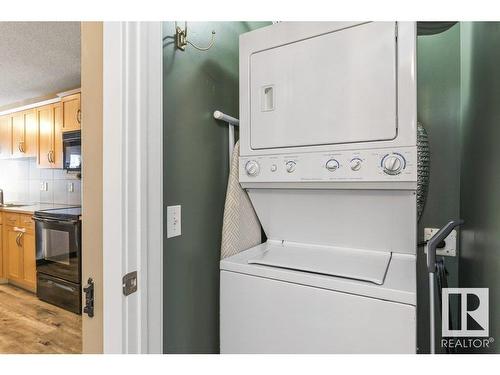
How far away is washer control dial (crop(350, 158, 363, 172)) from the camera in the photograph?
105 centimetres

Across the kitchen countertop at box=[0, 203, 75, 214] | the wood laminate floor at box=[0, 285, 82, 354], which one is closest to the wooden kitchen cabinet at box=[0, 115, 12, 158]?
the kitchen countertop at box=[0, 203, 75, 214]

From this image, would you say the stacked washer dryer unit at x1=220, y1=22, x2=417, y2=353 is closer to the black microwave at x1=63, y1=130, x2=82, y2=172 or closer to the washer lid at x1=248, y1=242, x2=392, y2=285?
the washer lid at x1=248, y1=242, x2=392, y2=285

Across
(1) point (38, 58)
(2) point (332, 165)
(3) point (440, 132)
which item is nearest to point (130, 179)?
(2) point (332, 165)

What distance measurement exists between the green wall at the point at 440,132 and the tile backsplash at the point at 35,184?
386 centimetres

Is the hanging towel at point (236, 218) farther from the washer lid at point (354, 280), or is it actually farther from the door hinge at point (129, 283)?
the door hinge at point (129, 283)

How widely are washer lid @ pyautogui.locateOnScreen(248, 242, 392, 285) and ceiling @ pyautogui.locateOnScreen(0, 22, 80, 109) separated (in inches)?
95.5

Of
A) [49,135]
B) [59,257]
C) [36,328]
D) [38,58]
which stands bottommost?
[36,328]

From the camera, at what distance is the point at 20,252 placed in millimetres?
3650

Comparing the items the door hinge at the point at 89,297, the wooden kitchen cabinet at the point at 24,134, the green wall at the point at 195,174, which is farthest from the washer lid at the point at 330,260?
the wooden kitchen cabinet at the point at 24,134

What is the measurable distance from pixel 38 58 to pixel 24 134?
5.24ft

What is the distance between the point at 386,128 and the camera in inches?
39.3

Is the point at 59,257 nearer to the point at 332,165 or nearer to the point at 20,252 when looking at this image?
the point at 20,252

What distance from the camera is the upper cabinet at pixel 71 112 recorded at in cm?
322
